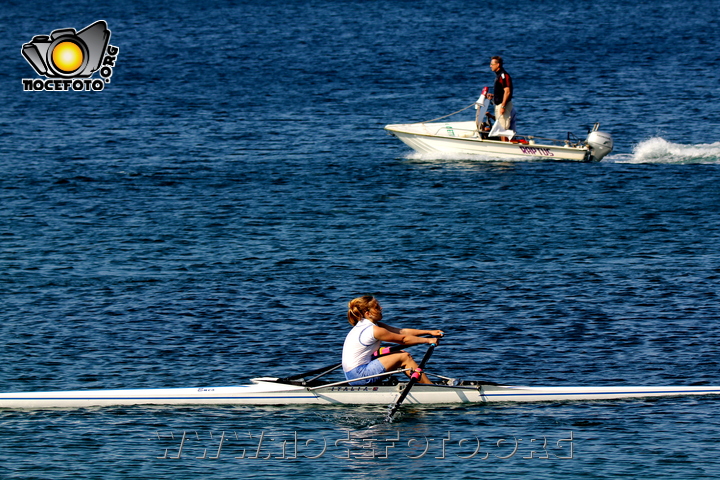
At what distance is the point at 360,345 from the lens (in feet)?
53.4

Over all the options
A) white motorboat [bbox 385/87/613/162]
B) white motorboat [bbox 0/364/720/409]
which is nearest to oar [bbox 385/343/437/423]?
white motorboat [bbox 0/364/720/409]

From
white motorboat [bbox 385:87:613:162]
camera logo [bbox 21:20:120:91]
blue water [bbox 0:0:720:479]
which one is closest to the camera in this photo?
blue water [bbox 0:0:720:479]

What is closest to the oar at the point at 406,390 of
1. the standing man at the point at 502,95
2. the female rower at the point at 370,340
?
the female rower at the point at 370,340

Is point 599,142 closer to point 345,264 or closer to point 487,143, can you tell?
point 487,143

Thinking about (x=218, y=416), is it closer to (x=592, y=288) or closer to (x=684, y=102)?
(x=592, y=288)

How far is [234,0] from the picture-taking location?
97.4m

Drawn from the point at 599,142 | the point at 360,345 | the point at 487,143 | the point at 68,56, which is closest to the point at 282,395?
the point at 360,345

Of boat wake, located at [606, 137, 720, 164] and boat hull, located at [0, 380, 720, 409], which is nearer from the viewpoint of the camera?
boat hull, located at [0, 380, 720, 409]

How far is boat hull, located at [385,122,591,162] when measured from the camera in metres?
34.3

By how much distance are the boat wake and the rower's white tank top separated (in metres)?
21.9

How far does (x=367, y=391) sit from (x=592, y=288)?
27.8 feet

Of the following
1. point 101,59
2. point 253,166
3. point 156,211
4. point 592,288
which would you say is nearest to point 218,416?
point 592,288

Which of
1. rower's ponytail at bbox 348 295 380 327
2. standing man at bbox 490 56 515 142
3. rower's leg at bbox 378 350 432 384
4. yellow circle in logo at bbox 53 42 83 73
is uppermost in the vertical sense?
yellow circle in logo at bbox 53 42 83 73

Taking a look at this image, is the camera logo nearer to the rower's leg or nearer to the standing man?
the standing man
